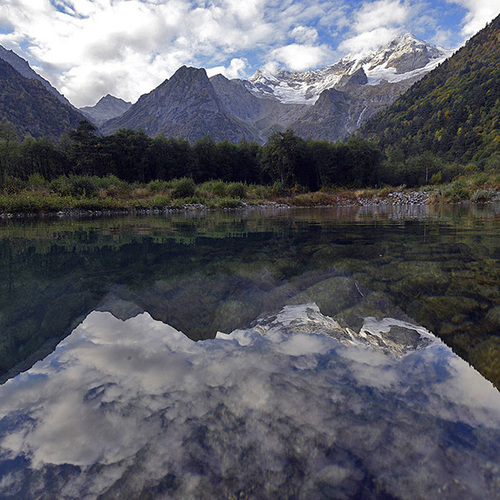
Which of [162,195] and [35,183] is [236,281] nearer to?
[162,195]

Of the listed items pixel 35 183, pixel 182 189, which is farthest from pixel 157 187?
pixel 35 183

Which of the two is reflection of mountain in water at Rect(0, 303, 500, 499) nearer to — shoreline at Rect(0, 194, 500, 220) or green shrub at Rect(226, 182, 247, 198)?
shoreline at Rect(0, 194, 500, 220)

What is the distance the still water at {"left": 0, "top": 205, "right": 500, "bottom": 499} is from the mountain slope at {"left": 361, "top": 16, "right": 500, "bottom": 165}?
3038 inches

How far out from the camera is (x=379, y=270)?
443 centimetres

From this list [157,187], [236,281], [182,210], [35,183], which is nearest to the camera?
[236,281]

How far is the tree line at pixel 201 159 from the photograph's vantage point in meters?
39.8

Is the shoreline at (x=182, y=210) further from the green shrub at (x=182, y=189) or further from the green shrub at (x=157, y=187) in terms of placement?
the green shrub at (x=157, y=187)

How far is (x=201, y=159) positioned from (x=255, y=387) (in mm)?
48008

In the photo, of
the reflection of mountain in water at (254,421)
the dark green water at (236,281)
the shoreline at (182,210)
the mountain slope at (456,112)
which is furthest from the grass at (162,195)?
the mountain slope at (456,112)

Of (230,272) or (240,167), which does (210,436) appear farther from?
(240,167)

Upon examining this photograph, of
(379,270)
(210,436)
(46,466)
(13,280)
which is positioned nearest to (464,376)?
(210,436)

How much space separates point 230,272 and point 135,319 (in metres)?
1.94

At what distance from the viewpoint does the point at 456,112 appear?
269 feet

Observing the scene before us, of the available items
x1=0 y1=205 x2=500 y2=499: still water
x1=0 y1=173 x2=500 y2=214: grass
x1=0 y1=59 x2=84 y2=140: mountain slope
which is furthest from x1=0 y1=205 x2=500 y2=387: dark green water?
x1=0 y1=59 x2=84 y2=140: mountain slope
